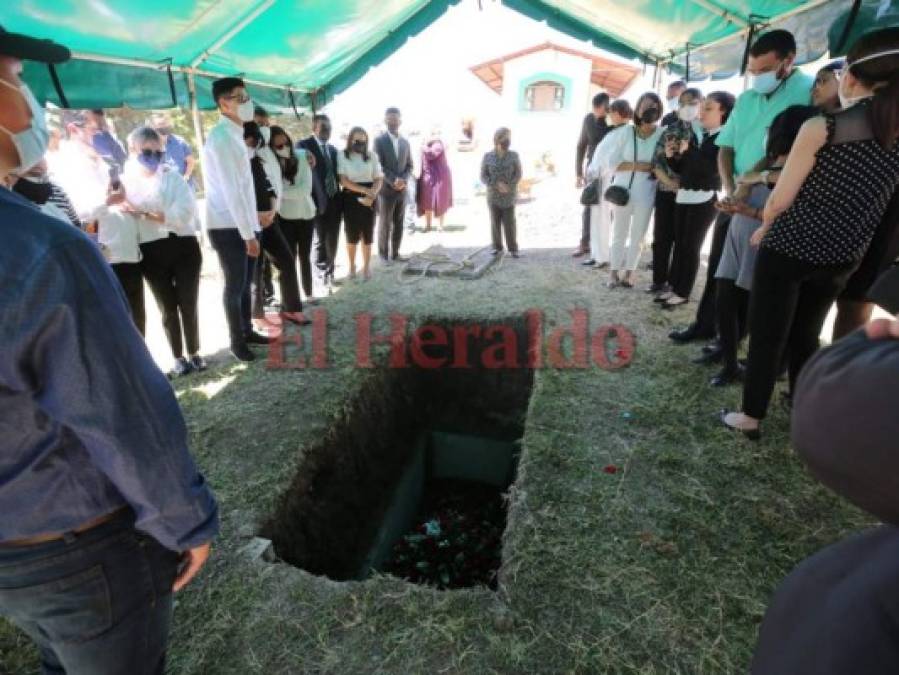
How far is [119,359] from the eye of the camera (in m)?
0.89

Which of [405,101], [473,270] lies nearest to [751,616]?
[473,270]

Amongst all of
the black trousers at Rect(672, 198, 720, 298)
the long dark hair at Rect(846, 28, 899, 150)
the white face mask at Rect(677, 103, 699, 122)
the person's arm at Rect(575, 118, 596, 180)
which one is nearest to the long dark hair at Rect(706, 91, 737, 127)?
the black trousers at Rect(672, 198, 720, 298)

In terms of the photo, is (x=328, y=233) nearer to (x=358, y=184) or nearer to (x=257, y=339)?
(x=358, y=184)

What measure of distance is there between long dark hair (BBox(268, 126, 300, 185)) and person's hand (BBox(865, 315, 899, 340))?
5.05m

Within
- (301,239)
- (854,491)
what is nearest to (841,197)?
(854,491)

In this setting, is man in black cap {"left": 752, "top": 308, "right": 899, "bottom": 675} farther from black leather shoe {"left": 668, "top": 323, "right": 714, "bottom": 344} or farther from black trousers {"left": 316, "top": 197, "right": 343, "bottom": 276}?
black trousers {"left": 316, "top": 197, "right": 343, "bottom": 276}

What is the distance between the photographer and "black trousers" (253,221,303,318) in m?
4.55

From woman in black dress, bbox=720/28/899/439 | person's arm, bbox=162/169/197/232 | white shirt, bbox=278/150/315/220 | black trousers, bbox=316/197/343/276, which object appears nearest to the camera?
woman in black dress, bbox=720/28/899/439

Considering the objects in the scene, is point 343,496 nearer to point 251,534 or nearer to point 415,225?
point 251,534

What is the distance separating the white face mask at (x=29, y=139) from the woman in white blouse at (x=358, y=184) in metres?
5.24

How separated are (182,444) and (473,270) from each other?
5845 millimetres

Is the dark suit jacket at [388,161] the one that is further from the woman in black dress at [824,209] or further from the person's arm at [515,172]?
the woman in black dress at [824,209]

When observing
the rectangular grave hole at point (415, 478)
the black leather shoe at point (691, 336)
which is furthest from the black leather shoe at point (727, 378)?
the rectangular grave hole at point (415, 478)

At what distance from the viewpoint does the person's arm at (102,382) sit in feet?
2.66
